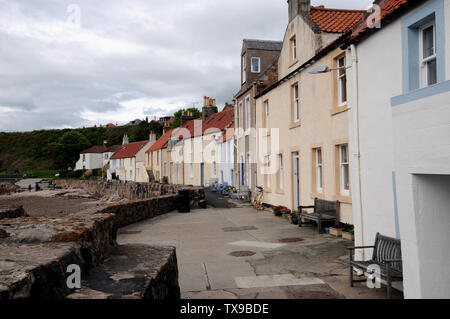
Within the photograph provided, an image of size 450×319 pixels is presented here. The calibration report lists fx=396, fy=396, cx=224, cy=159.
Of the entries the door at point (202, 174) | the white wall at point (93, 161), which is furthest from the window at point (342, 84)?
the white wall at point (93, 161)

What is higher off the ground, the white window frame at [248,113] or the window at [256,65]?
the window at [256,65]

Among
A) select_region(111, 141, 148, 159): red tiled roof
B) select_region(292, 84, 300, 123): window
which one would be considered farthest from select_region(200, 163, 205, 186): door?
select_region(111, 141, 148, 159): red tiled roof

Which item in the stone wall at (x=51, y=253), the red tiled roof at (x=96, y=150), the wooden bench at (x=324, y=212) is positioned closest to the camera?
the stone wall at (x=51, y=253)

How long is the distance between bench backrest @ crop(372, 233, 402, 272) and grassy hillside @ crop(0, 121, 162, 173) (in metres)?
95.5

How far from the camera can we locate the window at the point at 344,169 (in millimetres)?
12695

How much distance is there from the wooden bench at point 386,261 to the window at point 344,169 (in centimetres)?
519

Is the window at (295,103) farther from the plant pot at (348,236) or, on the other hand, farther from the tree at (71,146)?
the tree at (71,146)

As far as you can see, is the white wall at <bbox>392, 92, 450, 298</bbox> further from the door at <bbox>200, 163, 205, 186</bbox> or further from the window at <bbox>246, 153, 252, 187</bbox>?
the door at <bbox>200, 163, 205, 186</bbox>

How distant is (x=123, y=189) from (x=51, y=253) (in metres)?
43.6

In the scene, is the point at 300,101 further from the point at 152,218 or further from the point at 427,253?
the point at 427,253

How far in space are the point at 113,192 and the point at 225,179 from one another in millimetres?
19872

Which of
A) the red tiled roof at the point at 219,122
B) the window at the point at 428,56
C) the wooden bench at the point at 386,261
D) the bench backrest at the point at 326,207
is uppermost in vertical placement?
the red tiled roof at the point at 219,122

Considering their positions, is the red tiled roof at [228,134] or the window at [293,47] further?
the red tiled roof at [228,134]

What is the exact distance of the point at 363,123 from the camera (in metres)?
8.54
